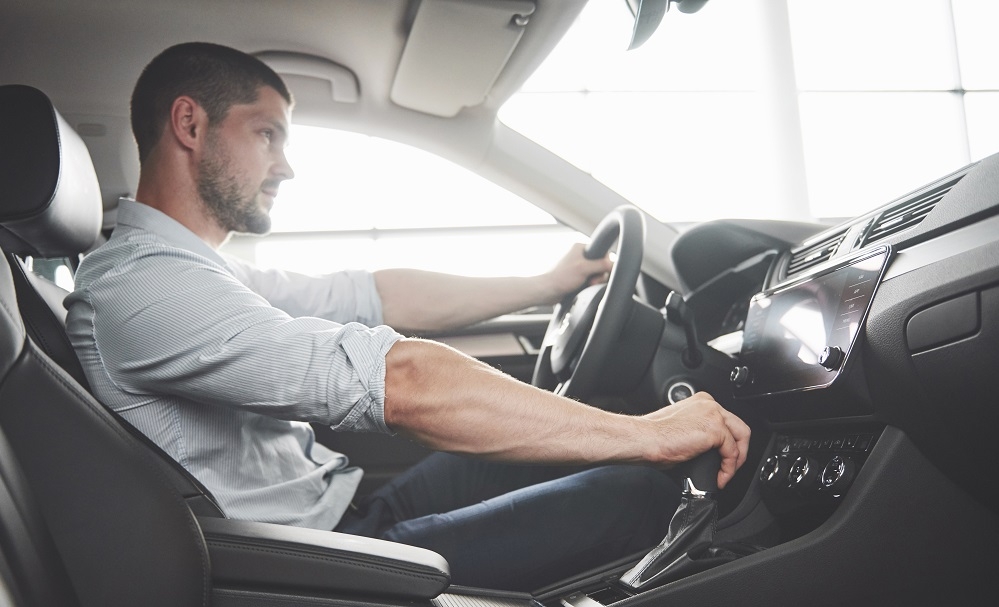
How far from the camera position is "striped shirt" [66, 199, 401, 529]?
959mm

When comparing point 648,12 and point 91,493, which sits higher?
point 648,12

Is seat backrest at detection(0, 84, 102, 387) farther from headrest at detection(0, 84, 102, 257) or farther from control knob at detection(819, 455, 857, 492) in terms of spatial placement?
control knob at detection(819, 455, 857, 492)

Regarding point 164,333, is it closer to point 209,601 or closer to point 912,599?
point 209,601

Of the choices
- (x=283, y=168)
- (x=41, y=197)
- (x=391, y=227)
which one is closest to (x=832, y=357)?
(x=41, y=197)

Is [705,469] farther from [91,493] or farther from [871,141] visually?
[871,141]

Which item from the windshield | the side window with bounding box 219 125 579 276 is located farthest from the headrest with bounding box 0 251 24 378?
the windshield

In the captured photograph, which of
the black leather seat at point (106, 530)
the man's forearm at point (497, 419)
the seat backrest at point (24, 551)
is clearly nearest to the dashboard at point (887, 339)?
the man's forearm at point (497, 419)

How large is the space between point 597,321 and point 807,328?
334 millimetres

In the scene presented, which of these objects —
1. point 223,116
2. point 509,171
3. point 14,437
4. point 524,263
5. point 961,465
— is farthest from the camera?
point 524,263

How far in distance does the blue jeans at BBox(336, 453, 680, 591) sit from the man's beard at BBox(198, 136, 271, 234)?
0.62 meters

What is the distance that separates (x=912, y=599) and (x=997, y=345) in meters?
0.39

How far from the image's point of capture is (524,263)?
22.6 ft

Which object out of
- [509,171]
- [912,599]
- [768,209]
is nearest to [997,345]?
[912,599]

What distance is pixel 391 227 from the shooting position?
6738mm
